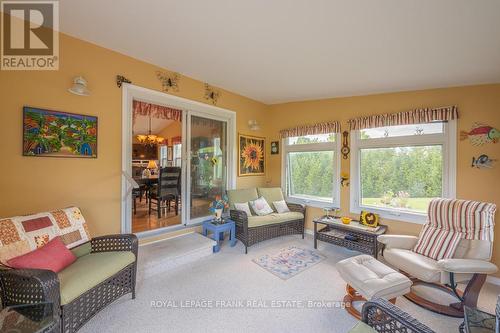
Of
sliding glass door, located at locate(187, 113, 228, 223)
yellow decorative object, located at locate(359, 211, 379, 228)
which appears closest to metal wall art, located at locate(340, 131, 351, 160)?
yellow decorative object, located at locate(359, 211, 379, 228)

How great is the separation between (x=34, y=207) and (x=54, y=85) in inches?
50.2

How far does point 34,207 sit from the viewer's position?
2.10 meters

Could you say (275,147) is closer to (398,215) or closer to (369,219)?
(369,219)

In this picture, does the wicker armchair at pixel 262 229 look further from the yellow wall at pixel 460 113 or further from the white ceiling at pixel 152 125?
the white ceiling at pixel 152 125

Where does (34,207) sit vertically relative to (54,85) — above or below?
below

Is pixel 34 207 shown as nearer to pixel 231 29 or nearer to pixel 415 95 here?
pixel 231 29

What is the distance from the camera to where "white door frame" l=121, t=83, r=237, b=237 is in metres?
2.70

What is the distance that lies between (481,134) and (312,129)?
7.39 feet

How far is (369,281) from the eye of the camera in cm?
178

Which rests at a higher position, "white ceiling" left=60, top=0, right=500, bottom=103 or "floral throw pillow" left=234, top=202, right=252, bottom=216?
"white ceiling" left=60, top=0, right=500, bottom=103

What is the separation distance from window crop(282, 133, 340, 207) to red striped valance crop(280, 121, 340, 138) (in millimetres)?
134

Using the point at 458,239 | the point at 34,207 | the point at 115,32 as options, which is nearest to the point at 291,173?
the point at 458,239

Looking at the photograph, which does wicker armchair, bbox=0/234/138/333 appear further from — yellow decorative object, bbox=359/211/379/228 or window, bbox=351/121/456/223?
window, bbox=351/121/456/223

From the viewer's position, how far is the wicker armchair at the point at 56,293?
4.42 feet
